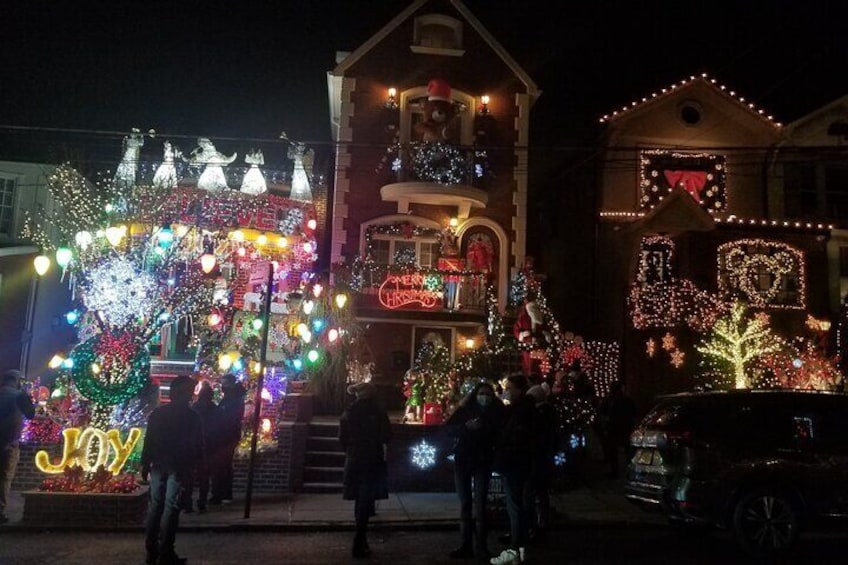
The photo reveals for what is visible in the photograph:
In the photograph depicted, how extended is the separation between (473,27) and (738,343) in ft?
35.7

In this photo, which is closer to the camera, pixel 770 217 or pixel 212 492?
pixel 212 492

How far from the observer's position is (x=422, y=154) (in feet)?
54.4

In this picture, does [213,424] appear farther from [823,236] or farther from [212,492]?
[823,236]

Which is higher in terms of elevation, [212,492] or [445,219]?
[445,219]

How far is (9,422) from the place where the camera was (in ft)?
30.1

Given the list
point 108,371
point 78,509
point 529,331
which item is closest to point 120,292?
point 108,371

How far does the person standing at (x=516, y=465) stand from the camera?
713 centimetres

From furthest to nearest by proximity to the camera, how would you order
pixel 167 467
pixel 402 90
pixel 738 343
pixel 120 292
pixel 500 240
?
pixel 738 343, pixel 402 90, pixel 500 240, pixel 120 292, pixel 167 467

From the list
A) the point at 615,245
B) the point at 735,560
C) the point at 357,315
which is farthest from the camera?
the point at 615,245

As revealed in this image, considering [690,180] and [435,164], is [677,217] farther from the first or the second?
[435,164]

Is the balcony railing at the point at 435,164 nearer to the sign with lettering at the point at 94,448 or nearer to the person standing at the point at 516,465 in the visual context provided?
the sign with lettering at the point at 94,448

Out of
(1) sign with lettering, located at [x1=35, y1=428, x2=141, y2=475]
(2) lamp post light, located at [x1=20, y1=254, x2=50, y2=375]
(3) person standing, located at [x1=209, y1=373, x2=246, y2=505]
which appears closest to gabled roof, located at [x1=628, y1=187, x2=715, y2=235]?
(3) person standing, located at [x1=209, y1=373, x2=246, y2=505]

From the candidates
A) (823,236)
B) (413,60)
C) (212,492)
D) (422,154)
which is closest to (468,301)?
(422,154)

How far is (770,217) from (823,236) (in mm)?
1521
